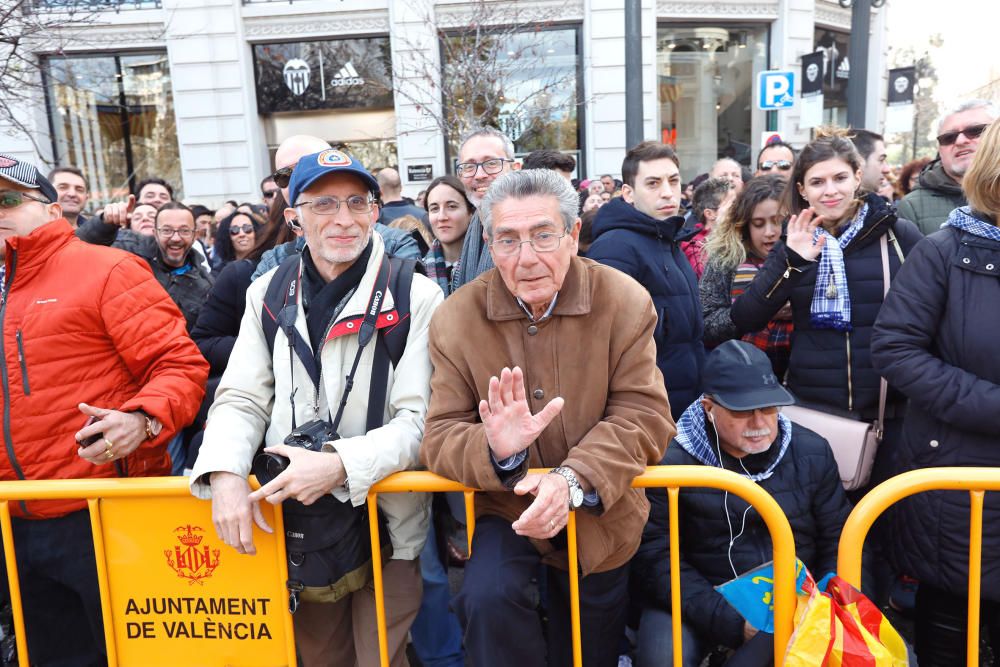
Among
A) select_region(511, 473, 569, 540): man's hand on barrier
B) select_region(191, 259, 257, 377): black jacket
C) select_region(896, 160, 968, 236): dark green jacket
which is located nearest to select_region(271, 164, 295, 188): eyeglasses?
select_region(191, 259, 257, 377): black jacket

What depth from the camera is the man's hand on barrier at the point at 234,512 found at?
2.14m

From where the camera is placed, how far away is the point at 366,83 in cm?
1447

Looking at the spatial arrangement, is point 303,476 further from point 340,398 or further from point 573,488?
point 573,488

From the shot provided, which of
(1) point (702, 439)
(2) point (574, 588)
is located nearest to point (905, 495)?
(1) point (702, 439)

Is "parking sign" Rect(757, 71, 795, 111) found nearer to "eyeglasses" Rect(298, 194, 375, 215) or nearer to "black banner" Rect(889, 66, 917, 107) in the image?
"black banner" Rect(889, 66, 917, 107)

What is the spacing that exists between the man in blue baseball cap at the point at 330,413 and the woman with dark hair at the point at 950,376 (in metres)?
1.70

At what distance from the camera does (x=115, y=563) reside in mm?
2336

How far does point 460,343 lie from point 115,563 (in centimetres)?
140

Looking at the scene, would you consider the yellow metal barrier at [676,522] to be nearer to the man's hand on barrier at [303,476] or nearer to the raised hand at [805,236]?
the man's hand on barrier at [303,476]

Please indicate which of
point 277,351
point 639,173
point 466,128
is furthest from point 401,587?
point 466,128

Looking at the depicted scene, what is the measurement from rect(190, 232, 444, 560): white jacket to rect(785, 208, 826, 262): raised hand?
1702 mm

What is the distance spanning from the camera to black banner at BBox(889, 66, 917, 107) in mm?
8352

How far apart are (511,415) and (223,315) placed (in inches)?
85.3

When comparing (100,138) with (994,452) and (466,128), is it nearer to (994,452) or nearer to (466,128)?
(466,128)
